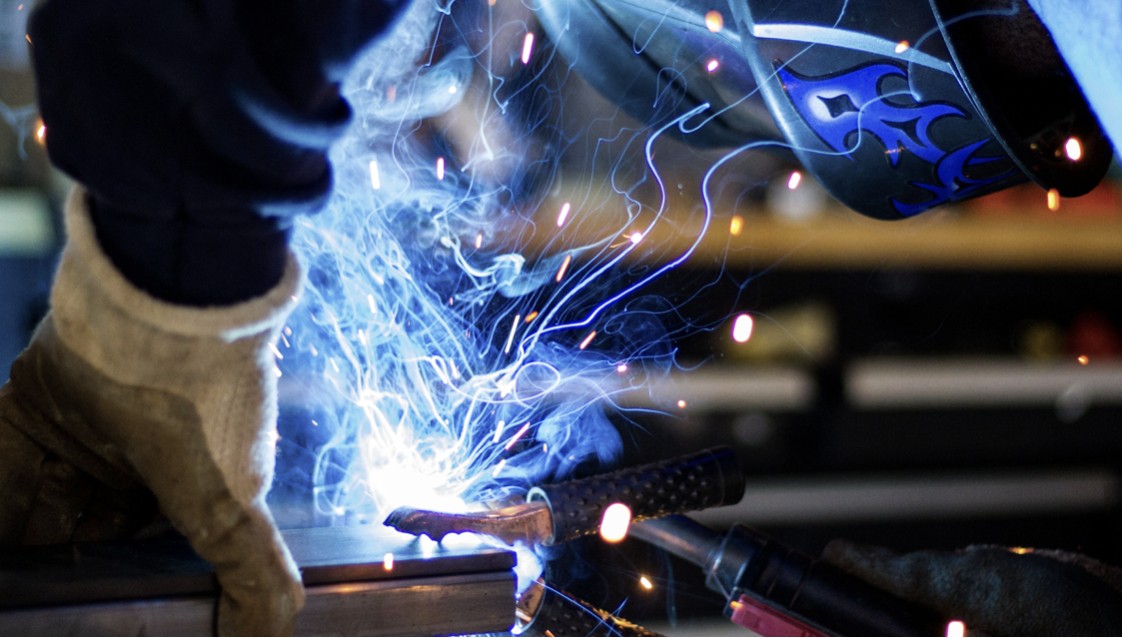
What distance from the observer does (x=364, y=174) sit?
1.25 meters

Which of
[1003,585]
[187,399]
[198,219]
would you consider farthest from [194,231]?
[1003,585]

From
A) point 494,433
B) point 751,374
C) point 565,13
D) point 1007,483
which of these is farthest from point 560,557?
point 1007,483

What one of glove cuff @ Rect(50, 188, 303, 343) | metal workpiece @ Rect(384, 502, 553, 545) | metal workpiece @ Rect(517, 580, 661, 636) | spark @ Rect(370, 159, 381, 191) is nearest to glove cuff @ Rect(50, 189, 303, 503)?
glove cuff @ Rect(50, 188, 303, 343)

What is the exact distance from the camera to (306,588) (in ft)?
2.52

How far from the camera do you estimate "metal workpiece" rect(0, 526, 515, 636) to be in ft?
2.32

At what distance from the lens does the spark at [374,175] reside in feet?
4.13

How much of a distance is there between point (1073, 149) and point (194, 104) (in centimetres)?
73

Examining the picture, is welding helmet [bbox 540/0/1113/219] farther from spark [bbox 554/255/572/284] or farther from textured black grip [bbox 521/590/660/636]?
textured black grip [bbox 521/590/660/636]

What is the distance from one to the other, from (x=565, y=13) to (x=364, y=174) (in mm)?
315

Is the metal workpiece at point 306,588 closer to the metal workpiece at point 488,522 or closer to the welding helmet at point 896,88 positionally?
the metal workpiece at point 488,522

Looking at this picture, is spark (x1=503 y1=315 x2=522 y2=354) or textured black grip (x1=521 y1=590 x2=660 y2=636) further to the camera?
spark (x1=503 y1=315 x2=522 y2=354)

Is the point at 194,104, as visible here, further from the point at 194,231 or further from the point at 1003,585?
the point at 1003,585

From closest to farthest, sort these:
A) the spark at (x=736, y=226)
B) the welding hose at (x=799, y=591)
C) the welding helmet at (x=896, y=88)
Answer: the welding helmet at (x=896, y=88) < the welding hose at (x=799, y=591) < the spark at (x=736, y=226)

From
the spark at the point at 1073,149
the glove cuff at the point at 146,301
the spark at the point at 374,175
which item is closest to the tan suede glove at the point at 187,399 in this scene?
the glove cuff at the point at 146,301
